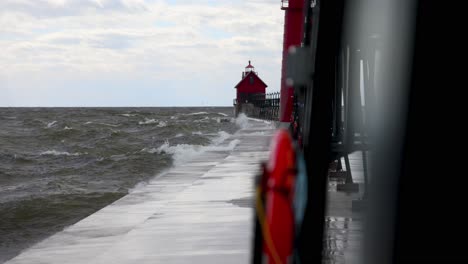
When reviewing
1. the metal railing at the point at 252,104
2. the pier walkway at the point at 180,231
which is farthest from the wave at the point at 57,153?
the metal railing at the point at 252,104

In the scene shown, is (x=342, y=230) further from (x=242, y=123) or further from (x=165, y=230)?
(x=242, y=123)

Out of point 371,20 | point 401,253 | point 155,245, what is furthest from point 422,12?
point 371,20

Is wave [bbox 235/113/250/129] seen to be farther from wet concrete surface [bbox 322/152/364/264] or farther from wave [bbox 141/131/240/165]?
wet concrete surface [bbox 322/152/364/264]

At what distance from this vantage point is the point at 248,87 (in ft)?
253

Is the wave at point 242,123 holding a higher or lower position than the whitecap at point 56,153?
higher

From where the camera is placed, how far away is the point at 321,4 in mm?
3119

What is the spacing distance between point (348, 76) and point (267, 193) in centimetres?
586

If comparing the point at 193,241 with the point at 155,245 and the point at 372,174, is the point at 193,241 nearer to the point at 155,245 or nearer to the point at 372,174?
the point at 155,245

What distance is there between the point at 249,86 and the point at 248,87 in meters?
0.15

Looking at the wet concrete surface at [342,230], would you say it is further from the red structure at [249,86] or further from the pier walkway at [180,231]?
the red structure at [249,86]

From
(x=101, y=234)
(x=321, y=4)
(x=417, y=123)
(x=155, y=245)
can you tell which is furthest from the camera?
(x=101, y=234)

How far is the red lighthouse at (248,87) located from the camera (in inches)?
3014

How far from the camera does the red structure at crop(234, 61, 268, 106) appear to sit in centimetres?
7681

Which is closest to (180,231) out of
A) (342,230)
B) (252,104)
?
(342,230)
